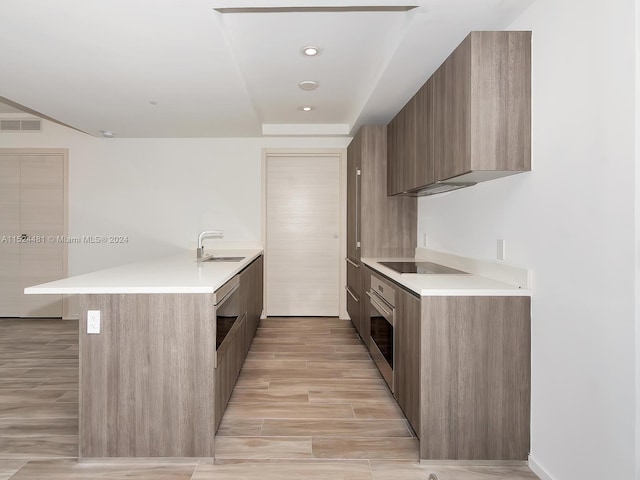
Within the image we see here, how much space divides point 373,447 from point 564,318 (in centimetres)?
117

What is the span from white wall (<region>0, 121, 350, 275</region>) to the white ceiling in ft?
2.50

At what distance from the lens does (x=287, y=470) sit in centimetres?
195

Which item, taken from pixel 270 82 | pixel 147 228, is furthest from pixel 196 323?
pixel 147 228

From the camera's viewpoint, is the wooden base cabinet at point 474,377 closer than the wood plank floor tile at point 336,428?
Yes

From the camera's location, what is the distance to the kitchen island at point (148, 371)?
1976 mm

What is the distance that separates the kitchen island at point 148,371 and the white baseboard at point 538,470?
61.9 inches

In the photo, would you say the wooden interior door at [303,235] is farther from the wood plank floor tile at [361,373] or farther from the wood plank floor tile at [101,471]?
the wood plank floor tile at [101,471]

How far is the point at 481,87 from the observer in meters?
1.98

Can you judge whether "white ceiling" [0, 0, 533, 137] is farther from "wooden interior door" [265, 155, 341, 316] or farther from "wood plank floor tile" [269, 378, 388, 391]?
"wood plank floor tile" [269, 378, 388, 391]

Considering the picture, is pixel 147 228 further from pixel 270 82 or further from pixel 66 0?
pixel 66 0

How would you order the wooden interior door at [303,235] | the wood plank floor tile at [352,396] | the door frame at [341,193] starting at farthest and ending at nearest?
the wooden interior door at [303,235] < the door frame at [341,193] < the wood plank floor tile at [352,396]

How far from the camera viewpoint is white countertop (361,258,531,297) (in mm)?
1981

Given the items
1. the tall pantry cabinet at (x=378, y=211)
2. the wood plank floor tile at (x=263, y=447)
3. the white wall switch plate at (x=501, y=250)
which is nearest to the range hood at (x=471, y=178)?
the white wall switch plate at (x=501, y=250)

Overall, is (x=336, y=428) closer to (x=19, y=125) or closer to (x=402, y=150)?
(x=402, y=150)
